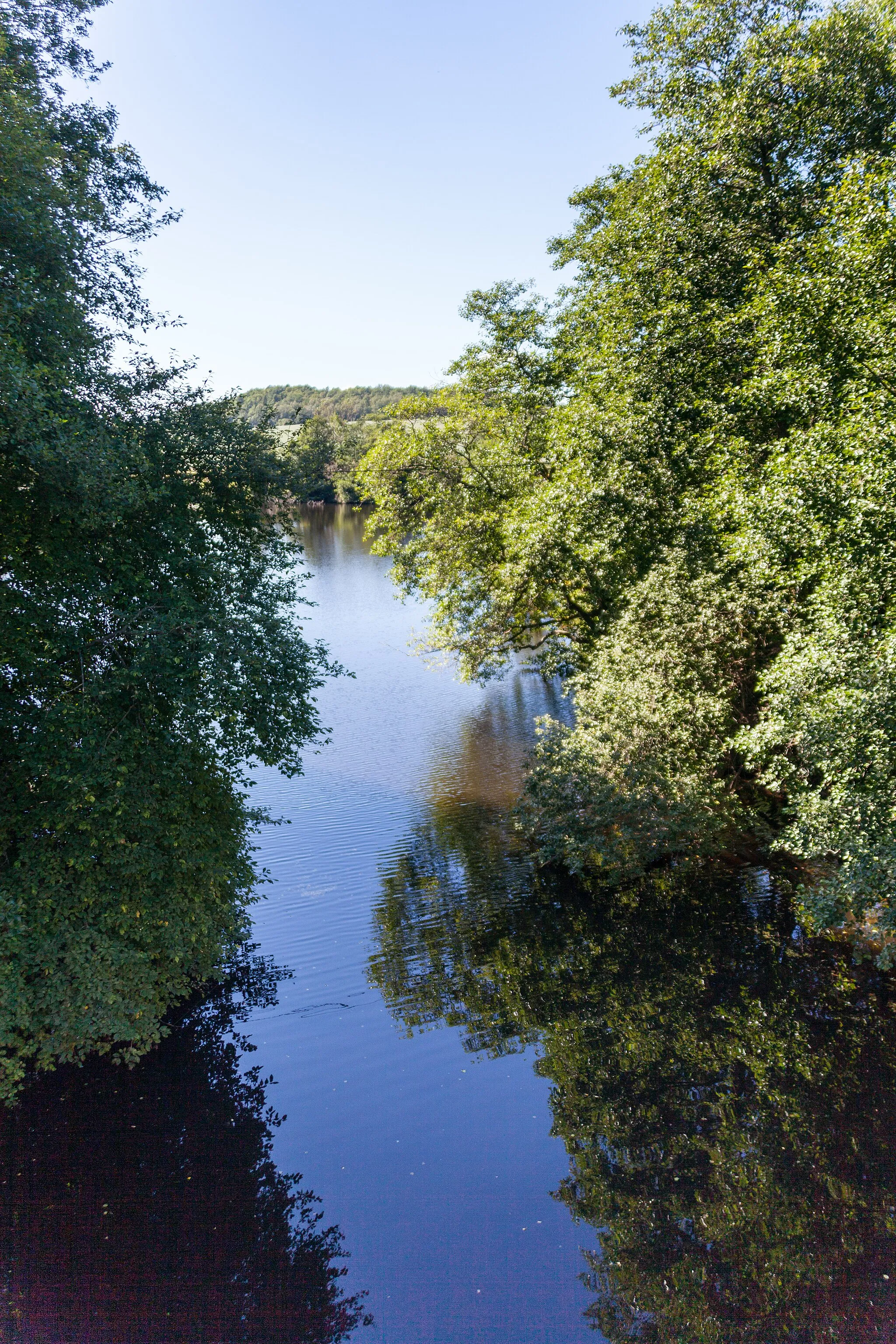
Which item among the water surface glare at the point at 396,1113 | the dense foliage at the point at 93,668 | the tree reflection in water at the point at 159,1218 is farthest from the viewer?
the dense foliage at the point at 93,668

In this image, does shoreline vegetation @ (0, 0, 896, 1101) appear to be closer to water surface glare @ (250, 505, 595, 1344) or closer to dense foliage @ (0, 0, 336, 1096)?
dense foliage @ (0, 0, 336, 1096)

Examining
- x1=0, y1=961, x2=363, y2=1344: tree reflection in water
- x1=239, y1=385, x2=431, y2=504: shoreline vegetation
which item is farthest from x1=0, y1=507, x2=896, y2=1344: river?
x1=239, y1=385, x2=431, y2=504: shoreline vegetation

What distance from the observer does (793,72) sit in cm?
1511

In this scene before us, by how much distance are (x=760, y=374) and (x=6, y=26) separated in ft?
45.8

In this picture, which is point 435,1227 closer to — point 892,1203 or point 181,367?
point 892,1203

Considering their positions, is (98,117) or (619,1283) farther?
(98,117)

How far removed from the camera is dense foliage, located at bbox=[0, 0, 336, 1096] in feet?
33.8

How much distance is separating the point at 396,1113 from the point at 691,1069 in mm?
4292

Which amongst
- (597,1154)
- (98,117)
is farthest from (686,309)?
(597,1154)

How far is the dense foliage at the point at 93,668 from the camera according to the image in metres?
10.3

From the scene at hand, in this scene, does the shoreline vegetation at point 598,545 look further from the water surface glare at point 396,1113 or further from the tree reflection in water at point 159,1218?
the water surface glare at point 396,1113

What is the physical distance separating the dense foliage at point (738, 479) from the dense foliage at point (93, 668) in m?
7.73

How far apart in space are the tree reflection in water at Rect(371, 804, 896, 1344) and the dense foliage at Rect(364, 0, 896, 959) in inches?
62.0

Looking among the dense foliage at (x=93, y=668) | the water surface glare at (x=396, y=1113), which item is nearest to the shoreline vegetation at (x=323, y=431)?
the dense foliage at (x=93, y=668)
